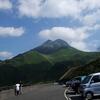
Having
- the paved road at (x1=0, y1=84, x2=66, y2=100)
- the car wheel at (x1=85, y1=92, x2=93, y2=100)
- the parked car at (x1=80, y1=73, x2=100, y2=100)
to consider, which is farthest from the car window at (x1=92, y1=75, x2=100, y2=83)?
the paved road at (x1=0, y1=84, x2=66, y2=100)

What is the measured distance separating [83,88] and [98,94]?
108 centimetres

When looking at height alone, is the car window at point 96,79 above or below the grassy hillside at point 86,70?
below

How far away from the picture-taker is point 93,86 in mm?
27141

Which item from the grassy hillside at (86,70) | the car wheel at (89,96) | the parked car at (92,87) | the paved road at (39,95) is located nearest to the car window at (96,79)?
the parked car at (92,87)

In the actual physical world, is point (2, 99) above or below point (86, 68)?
below

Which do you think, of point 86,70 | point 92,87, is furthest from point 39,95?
point 86,70

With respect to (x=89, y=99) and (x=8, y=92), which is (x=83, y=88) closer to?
(x=89, y=99)

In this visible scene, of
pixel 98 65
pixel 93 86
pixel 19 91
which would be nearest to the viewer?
pixel 93 86

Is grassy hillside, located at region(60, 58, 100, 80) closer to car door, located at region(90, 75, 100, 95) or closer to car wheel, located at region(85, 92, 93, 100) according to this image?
car wheel, located at region(85, 92, 93, 100)

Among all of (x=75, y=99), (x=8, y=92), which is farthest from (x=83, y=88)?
(x=8, y=92)

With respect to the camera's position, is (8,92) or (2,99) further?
(8,92)

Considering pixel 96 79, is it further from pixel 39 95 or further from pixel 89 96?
pixel 39 95

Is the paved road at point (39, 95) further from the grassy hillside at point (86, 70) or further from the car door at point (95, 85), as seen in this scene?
the grassy hillside at point (86, 70)

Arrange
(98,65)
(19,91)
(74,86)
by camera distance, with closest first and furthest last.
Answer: (74,86) < (19,91) < (98,65)
